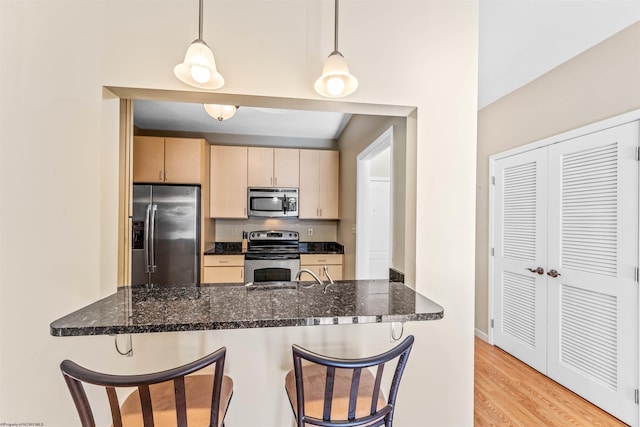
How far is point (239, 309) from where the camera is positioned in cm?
118

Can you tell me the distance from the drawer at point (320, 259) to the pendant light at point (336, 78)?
2791 mm

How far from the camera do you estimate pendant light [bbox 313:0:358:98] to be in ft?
3.88

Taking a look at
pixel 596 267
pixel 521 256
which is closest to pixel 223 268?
pixel 521 256

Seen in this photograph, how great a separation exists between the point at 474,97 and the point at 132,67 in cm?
170

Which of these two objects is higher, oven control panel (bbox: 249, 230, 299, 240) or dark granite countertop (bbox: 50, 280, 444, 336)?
oven control panel (bbox: 249, 230, 299, 240)

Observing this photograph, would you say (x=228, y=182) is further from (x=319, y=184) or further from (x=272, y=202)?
(x=319, y=184)

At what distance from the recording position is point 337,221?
448cm

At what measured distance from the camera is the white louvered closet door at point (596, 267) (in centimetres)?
196

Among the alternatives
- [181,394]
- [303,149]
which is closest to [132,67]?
[181,394]

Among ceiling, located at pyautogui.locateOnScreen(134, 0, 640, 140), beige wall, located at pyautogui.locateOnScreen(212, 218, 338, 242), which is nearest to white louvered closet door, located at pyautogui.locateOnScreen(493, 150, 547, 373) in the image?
ceiling, located at pyautogui.locateOnScreen(134, 0, 640, 140)

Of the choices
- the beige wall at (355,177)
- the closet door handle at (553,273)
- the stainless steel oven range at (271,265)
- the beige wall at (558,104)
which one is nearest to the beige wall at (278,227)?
the beige wall at (355,177)

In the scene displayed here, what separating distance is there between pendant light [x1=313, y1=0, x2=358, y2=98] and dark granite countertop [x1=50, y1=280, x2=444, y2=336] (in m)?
0.92

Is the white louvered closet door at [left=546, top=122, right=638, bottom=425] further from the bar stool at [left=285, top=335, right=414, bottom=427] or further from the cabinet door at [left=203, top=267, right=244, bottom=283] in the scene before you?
the cabinet door at [left=203, top=267, right=244, bottom=283]

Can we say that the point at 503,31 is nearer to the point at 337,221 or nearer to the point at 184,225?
the point at 337,221
